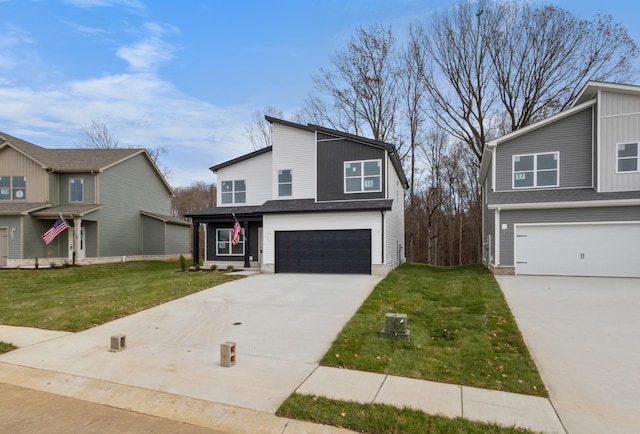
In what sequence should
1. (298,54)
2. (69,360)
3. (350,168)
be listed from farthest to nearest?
1. (298,54)
2. (350,168)
3. (69,360)

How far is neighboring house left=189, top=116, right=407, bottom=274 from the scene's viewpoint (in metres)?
15.5

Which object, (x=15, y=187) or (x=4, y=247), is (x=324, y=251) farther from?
(x=15, y=187)

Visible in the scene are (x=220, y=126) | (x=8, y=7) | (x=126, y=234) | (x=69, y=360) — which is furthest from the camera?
(x=220, y=126)

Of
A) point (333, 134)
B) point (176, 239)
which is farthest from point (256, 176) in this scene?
point (176, 239)

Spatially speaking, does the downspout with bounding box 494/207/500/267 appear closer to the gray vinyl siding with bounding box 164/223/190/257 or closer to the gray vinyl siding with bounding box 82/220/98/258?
the gray vinyl siding with bounding box 82/220/98/258

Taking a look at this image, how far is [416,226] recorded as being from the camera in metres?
35.2

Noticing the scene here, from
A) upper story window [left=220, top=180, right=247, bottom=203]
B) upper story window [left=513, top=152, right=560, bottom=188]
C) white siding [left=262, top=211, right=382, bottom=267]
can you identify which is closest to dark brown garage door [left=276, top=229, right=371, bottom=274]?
white siding [left=262, top=211, right=382, bottom=267]

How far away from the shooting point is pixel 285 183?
18078mm

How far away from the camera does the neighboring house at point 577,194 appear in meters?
13.9

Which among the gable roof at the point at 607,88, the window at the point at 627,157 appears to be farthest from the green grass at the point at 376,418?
the gable roof at the point at 607,88

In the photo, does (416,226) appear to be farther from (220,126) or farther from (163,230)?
(163,230)

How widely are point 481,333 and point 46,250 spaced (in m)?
23.3

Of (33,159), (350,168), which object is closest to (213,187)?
(33,159)

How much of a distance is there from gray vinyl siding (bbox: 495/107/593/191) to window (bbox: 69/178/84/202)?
23.4m
